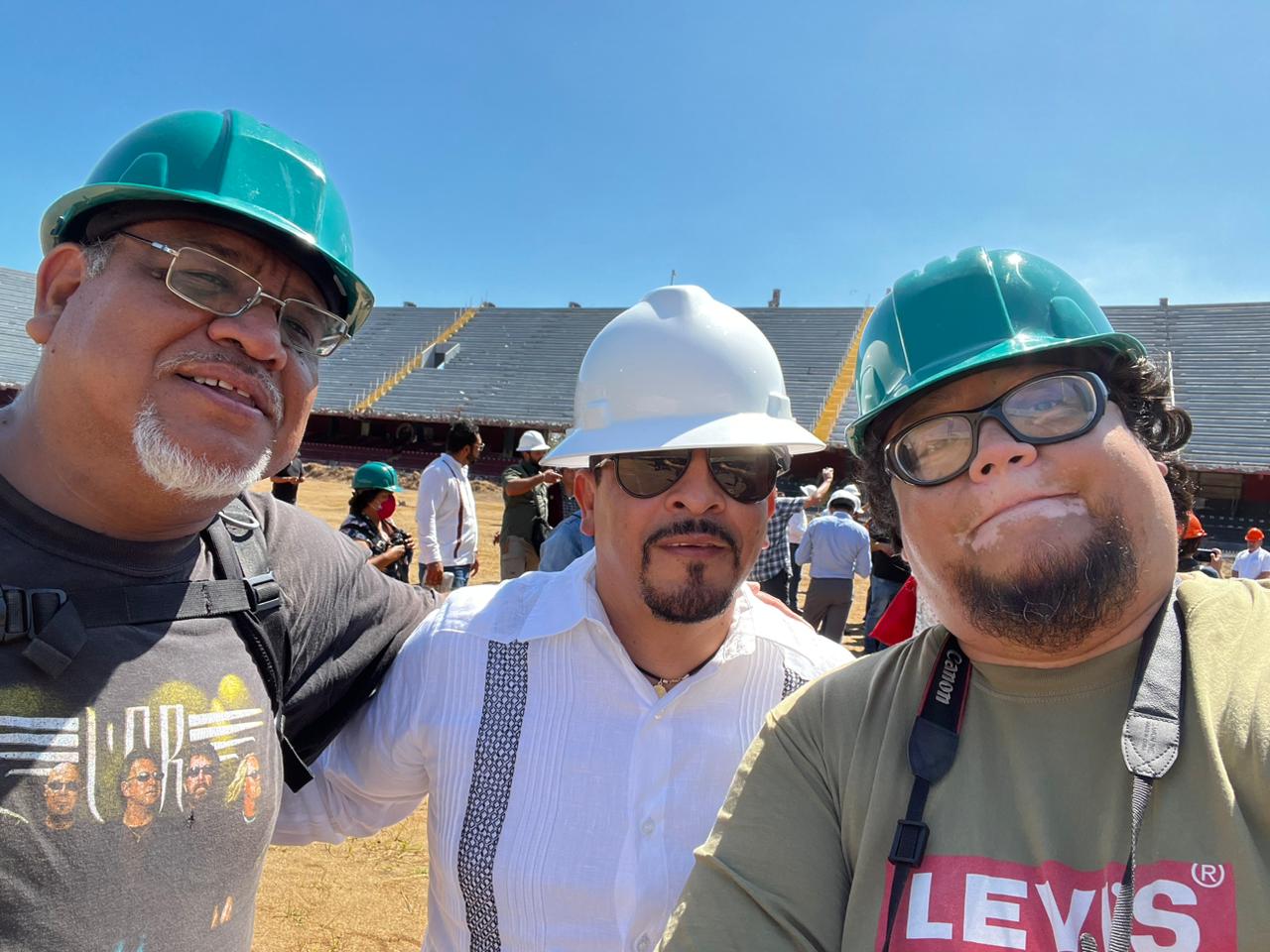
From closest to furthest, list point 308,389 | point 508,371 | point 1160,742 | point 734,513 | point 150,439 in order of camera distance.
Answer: point 1160,742
point 150,439
point 308,389
point 734,513
point 508,371

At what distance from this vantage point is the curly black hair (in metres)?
1.66

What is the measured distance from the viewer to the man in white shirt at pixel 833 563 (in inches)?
336

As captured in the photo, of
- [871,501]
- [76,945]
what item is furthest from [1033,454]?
[76,945]

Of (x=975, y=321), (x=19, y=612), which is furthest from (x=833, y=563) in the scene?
(x=19, y=612)

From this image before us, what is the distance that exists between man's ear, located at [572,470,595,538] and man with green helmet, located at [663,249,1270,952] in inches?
32.6

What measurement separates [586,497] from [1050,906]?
4.93ft

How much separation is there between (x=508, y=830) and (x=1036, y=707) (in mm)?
1184

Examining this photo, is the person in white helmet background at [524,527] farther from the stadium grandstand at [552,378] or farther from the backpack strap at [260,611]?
the stadium grandstand at [552,378]

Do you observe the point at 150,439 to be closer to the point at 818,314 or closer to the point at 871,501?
the point at 871,501

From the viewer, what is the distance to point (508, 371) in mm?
40594

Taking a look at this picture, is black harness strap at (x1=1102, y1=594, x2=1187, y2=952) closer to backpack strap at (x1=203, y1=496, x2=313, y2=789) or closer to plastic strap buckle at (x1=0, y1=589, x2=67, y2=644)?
backpack strap at (x1=203, y1=496, x2=313, y2=789)

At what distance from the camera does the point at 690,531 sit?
6.79ft

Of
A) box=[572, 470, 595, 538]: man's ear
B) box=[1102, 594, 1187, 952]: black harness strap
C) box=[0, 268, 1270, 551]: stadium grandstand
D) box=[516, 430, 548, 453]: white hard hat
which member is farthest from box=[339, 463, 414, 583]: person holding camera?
box=[0, 268, 1270, 551]: stadium grandstand

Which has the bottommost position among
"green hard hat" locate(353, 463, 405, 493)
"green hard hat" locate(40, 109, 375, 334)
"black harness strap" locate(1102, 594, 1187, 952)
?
"black harness strap" locate(1102, 594, 1187, 952)
